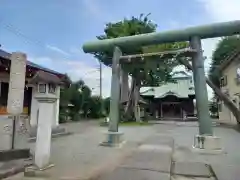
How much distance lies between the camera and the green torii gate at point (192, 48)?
28.3ft

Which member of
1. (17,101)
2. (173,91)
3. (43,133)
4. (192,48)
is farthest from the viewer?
(173,91)

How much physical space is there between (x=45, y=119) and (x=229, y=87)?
21.7 m

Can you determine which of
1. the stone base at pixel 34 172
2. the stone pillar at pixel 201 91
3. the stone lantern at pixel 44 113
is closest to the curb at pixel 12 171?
the stone base at pixel 34 172

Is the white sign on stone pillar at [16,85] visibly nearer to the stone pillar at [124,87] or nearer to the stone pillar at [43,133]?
the stone pillar at [43,133]

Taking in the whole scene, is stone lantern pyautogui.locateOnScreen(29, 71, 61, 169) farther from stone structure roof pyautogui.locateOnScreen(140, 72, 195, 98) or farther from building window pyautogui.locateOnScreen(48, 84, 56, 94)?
stone structure roof pyautogui.locateOnScreen(140, 72, 195, 98)

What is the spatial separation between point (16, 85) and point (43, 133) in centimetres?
241

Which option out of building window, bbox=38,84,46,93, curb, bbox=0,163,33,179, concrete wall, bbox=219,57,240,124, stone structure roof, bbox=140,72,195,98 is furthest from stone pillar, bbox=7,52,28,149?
stone structure roof, bbox=140,72,195,98

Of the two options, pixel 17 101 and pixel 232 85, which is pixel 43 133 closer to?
pixel 17 101

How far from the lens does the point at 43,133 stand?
6.13 m

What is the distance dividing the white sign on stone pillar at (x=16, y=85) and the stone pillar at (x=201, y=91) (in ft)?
19.0

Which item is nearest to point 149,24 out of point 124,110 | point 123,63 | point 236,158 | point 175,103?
point 124,110

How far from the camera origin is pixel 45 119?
20.3ft

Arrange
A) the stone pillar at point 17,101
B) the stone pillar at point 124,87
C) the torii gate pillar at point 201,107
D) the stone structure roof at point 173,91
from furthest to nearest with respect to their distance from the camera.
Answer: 1. the stone structure roof at point 173,91
2. the stone pillar at point 124,87
3. the torii gate pillar at point 201,107
4. the stone pillar at point 17,101

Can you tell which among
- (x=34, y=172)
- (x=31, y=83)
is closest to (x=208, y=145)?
(x=34, y=172)
